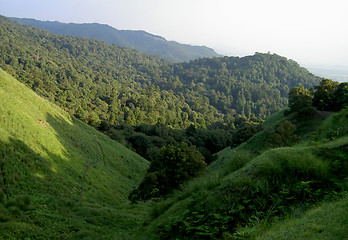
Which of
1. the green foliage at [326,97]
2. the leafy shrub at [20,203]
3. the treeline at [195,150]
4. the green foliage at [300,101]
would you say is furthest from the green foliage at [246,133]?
the leafy shrub at [20,203]

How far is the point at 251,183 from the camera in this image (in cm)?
805

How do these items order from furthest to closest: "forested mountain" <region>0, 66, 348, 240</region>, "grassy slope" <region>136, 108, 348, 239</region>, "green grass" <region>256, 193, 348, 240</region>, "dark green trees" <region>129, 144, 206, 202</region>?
1. "dark green trees" <region>129, 144, 206, 202</region>
2. "forested mountain" <region>0, 66, 348, 240</region>
3. "grassy slope" <region>136, 108, 348, 239</region>
4. "green grass" <region>256, 193, 348, 240</region>

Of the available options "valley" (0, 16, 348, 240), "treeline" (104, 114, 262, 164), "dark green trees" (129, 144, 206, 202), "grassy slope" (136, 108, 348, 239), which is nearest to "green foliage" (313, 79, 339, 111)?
"valley" (0, 16, 348, 240)

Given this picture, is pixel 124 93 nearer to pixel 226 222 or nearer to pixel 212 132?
pixel 212 132

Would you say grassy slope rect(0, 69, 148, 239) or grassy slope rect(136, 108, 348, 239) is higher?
grassy slope rect(136, 108, 348, 239)

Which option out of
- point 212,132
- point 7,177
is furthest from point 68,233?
point 212,132

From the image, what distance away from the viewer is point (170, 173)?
1769 centimetres

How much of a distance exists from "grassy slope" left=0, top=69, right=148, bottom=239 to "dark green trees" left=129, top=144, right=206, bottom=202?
2140mm

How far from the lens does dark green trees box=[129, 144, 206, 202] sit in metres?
17.1

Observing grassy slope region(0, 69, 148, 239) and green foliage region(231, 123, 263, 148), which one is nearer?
grassy slope region(0, 69, 148, 239)

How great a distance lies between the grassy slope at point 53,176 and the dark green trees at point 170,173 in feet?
7.02

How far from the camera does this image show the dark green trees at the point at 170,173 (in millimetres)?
17094

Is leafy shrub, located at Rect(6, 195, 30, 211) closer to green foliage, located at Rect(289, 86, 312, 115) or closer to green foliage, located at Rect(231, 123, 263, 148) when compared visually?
green foliage, located at Rect(231, 123, 263, 148)

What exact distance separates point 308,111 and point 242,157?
113 ft
